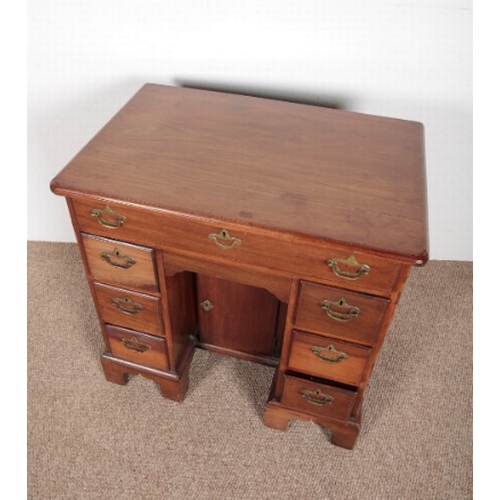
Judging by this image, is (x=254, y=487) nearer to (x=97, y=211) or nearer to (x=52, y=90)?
(x=97, y=211)

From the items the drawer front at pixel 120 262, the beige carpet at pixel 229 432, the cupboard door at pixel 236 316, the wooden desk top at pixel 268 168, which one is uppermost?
the wooden desk top at pixel 268 168

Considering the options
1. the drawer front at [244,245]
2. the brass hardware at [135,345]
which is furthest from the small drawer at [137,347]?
the drawer front at [244,245]

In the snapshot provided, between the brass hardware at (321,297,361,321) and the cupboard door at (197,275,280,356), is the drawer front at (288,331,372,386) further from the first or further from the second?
the cupboard door at (197,275,280,356)

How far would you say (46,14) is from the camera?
131cm

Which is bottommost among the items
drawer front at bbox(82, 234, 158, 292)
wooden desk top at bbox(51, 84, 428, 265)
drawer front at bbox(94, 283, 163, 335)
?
drawer front at bbox(94, 283, 163, 335)

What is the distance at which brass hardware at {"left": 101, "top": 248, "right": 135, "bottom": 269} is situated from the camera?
1.07 metres

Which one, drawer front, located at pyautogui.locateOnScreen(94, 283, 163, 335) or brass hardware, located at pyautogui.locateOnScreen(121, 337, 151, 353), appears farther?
brass hardware, located at pyautogui.locateOnScreen(121, 337, 151, 353)

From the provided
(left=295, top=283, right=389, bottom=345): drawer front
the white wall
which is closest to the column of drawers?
(left=295, top=283, right=389, bottom=345): drawer front

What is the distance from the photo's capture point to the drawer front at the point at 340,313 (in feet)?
3.18

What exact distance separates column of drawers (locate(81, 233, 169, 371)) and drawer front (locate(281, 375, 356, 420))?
37cm

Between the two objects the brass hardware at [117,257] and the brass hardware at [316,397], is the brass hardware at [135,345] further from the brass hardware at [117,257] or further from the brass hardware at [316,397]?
the brass hardware at [316,397]

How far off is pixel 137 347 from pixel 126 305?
18 centimetres

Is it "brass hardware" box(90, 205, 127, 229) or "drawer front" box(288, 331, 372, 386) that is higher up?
"brass hardware" box(90, 205, 127, 229)

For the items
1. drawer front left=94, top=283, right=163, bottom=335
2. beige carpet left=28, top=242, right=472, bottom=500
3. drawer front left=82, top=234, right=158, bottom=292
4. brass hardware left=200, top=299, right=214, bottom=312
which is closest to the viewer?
drawer front left=82, top=234, right=158, bottom=292
